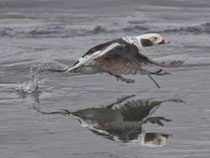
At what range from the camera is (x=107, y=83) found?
772 centimetres

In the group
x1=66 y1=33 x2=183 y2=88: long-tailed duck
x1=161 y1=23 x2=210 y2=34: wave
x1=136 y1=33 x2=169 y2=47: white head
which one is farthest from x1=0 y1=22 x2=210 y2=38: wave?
x1=66 y1=33 x2=183 y2=88: long-tailed duck

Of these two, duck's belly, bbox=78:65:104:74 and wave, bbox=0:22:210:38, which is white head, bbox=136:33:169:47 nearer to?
duck's belly, bbox=78:65:104:74

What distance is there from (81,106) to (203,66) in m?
2.59

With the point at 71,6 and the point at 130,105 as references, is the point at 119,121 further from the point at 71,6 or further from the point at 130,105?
the point at 71,6

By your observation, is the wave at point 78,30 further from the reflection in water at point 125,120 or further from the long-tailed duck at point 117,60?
the reflection in water at point 125,120

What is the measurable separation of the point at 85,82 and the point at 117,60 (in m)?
0.82

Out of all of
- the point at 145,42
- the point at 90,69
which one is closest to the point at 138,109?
the point at 90,69

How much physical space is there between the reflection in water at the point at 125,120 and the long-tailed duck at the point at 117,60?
1.02 feet

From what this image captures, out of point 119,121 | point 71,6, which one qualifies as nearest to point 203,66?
point 119,121

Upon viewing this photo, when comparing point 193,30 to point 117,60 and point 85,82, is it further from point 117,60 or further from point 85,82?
point 117,60

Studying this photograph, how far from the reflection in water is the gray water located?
74mm

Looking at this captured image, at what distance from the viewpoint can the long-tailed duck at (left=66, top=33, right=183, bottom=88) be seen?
6969 millimetres

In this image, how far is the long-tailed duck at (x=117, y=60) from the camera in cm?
697

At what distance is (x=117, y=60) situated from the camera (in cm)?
706
